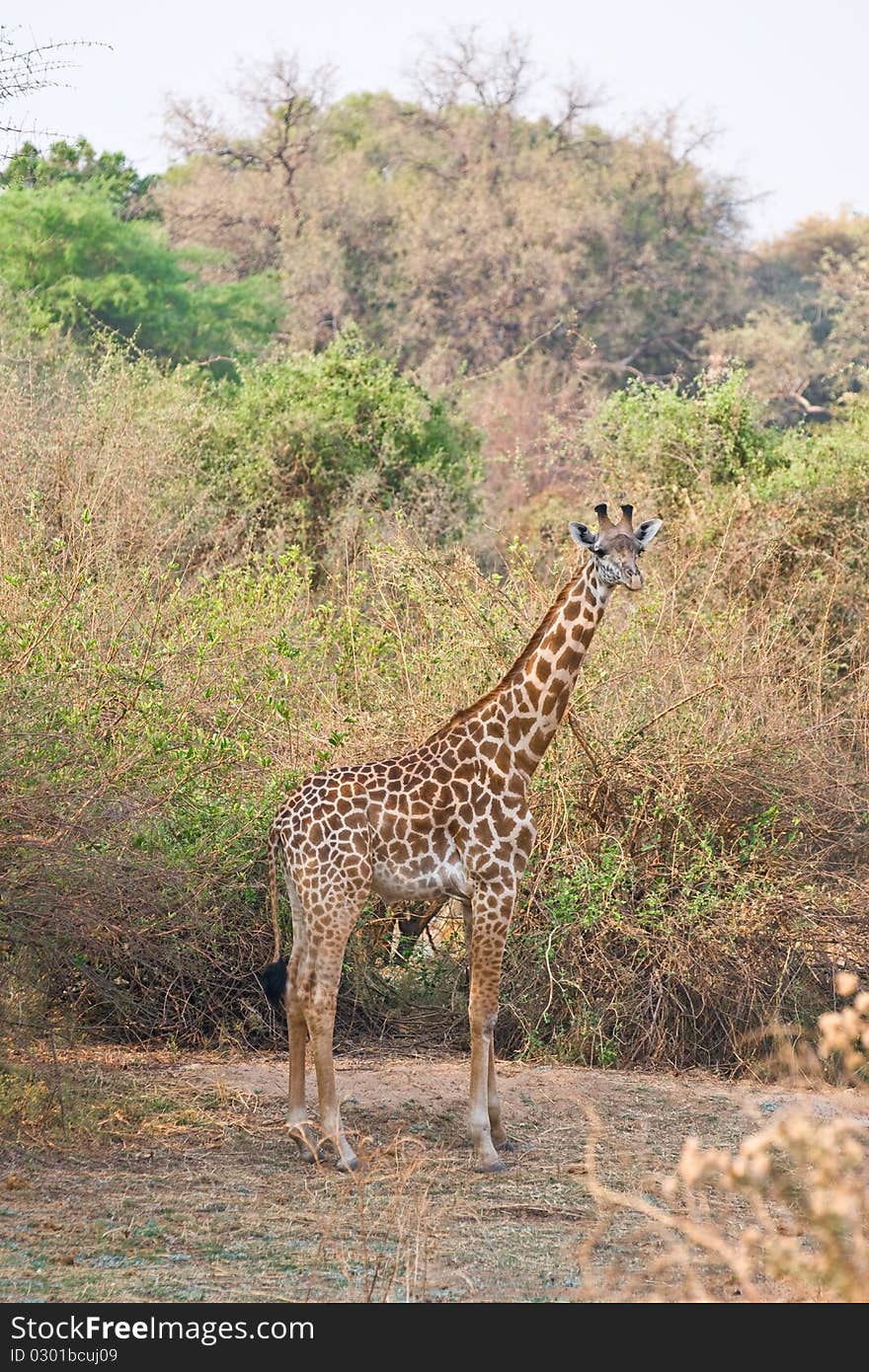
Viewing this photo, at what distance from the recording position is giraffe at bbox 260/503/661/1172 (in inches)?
250

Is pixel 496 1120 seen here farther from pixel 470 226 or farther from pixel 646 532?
pixel 470 226

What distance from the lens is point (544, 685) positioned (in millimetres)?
6695

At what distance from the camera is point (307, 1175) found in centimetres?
604

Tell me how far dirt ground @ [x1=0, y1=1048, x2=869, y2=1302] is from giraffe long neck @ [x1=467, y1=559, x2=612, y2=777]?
1465 millimetres

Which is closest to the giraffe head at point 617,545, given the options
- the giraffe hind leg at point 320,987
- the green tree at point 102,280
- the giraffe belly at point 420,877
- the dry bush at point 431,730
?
the giraffe belly at point 420,877

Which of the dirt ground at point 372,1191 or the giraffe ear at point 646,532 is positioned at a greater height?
the giraffe ear at point 646,532

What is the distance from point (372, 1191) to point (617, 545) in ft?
8.18

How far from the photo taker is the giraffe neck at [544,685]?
6668mm

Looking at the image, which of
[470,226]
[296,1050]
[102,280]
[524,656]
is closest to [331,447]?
[102,280]

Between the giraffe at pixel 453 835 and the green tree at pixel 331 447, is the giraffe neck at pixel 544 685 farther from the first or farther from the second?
the green tree at pixel 331 447

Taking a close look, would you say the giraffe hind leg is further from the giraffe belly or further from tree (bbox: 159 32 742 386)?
tree (bbox: 159 32 742 386)

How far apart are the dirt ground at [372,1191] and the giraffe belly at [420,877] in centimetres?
93

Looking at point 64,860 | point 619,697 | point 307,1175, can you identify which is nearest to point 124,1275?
point 307,1175
